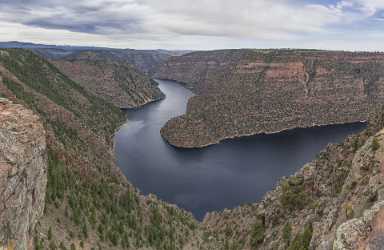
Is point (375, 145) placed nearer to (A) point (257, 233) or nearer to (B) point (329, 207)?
(B) point (329, 207)

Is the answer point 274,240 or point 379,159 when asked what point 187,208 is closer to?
point 274,240

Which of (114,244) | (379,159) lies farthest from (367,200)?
(114,244)

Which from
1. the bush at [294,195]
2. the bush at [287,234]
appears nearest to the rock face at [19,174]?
the bush at [287,234]

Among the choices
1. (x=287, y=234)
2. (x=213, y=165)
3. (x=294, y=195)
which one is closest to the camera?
(x=287, y=234)

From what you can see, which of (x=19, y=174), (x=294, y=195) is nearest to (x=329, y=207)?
(x=294, y=195)

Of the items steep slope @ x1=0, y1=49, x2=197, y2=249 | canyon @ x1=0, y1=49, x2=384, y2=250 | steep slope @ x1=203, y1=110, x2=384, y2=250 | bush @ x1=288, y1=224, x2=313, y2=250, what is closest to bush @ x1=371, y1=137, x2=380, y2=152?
steep slope @ x1=203, y1=110, x2=384, y2=250

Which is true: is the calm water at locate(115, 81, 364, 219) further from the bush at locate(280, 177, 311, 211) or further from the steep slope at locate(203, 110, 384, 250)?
the bush at locate(280, 177, 311, 211)
